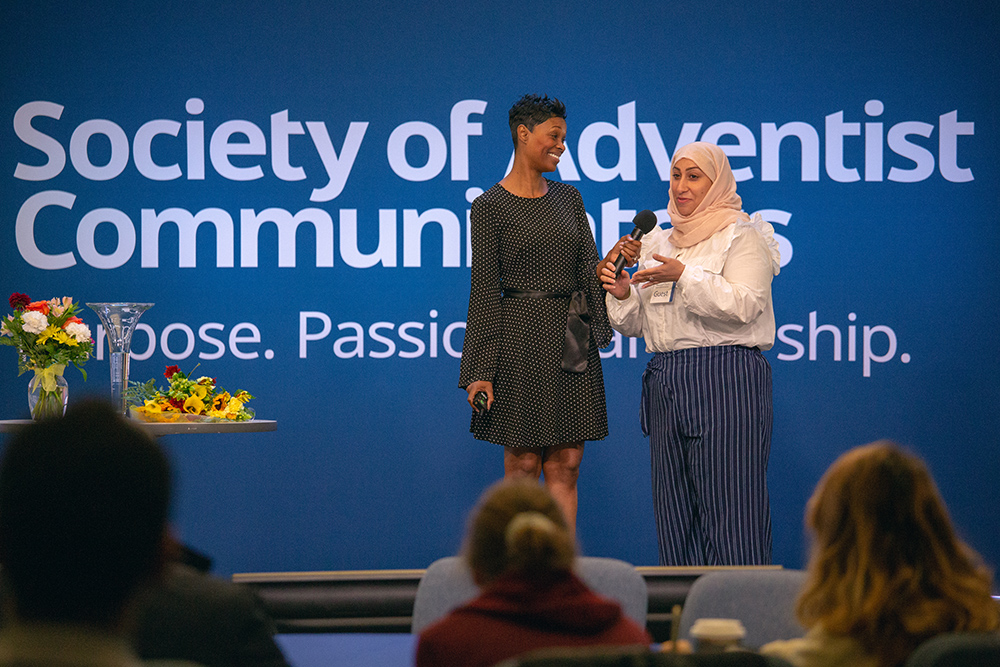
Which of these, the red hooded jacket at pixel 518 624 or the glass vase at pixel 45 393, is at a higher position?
the glass vase at pixel 45 393

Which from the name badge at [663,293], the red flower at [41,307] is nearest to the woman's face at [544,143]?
the name badge at [663,293]

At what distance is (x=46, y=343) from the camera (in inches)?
122

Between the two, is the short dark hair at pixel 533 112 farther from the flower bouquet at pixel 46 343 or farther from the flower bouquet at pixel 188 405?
the flower bouquet at pixel 46 343

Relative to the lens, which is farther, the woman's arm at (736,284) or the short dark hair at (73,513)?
the woman's arm at (736,284)

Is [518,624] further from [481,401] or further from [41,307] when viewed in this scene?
[41,307]

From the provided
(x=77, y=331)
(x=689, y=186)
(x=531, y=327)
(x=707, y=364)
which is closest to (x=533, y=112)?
Result: (x=689, y=186)

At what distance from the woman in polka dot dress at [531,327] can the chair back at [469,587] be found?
1.22 meters

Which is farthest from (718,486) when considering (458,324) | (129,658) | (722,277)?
(129,658)

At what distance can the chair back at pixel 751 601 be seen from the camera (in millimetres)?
1618

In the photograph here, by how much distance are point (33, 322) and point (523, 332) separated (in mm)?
1574

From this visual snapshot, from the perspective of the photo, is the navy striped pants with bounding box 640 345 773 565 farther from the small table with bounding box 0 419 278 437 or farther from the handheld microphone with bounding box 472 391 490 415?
the small table with bounding box 0 419 278 437

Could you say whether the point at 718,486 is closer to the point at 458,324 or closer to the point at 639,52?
the point at 458,324

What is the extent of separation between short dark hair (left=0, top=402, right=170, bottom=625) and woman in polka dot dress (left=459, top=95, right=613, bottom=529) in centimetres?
211

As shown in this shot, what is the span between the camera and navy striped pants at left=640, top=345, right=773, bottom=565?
9.52 ft
